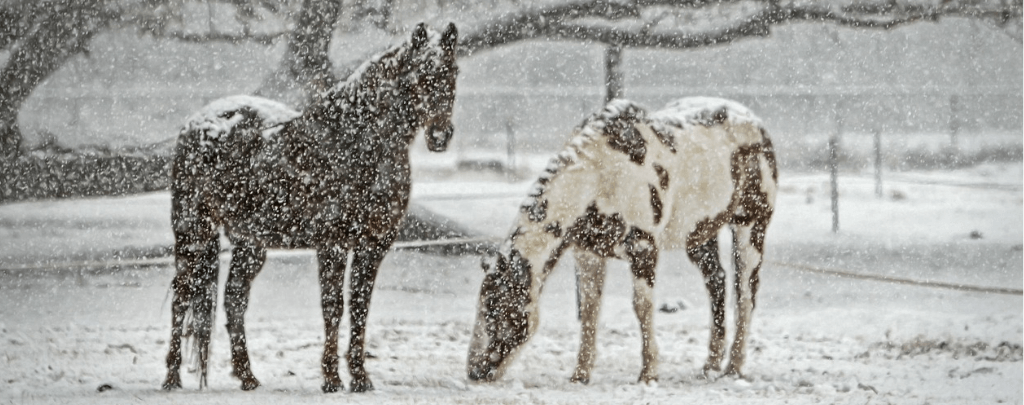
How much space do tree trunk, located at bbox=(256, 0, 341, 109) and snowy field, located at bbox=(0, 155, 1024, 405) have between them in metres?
0.82

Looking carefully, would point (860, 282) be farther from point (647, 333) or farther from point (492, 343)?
point (492, 343)

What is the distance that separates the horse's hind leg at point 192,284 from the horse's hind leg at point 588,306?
117 centimetres

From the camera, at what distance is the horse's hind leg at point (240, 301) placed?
3520mm

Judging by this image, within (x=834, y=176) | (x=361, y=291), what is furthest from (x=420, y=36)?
(x=834, y=176)

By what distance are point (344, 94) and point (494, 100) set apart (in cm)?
228

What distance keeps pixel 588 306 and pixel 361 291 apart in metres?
0.77

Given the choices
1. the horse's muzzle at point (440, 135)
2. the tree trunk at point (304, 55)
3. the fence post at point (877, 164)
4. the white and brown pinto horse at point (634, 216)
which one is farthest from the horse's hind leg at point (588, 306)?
the fence post at point (877, 164)

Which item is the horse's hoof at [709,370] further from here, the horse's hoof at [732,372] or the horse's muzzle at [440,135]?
the horse's muzzle at [440,135]

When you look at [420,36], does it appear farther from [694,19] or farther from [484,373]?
[694,19]

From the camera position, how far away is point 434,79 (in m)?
3.27

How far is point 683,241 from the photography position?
3.75m

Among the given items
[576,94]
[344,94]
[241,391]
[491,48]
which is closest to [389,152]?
[344,94]

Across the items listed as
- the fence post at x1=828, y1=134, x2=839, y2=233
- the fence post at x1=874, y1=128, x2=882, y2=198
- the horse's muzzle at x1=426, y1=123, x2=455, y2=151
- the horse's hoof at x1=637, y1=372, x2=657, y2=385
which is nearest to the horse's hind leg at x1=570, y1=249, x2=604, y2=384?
the horse's hoof at x1=637, y1=372, x2=657, y2=385

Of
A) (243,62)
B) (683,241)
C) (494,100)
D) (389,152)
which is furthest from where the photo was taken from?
(494,100)
